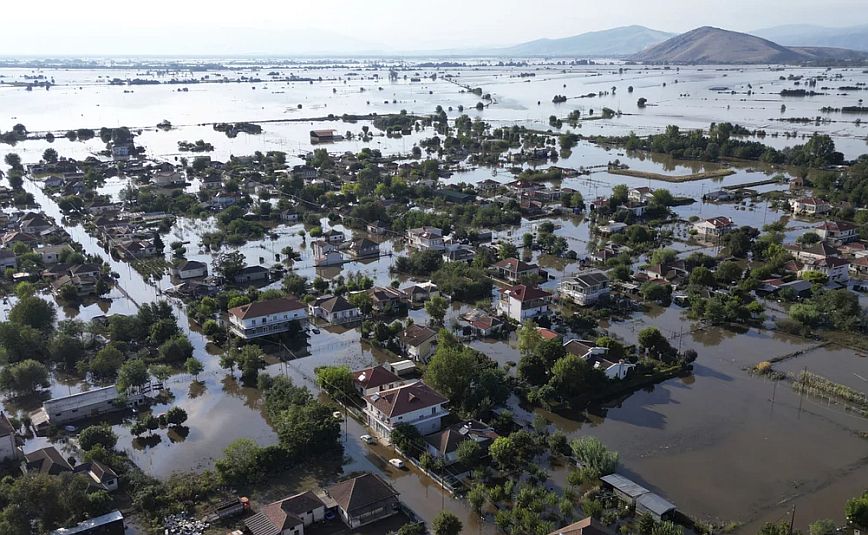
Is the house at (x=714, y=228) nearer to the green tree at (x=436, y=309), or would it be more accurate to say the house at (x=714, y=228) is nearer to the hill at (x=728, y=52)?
the green tree at (x=436, y=309)

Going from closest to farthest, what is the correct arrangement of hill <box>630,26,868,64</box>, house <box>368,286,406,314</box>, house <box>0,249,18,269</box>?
1. house <box>368,286,406,314</box>
2. house <box>0,249,18,269</box>
3. hill <box>630,26,868,64</box>

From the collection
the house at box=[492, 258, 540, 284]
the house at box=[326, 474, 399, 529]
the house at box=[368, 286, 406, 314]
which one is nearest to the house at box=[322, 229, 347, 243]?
the house at box=[368, 286, 406, 314]

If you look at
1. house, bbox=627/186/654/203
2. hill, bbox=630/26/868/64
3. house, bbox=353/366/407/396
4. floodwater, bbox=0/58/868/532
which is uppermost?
hill, bbox=630/26/868/64

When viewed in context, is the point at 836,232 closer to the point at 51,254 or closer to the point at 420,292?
the point at 420,292

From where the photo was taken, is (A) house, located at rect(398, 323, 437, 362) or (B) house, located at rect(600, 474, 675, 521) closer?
(B) house, located at rect(600, 474, 675, 521)

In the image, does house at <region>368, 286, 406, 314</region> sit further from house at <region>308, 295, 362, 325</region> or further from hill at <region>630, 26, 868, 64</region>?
hill at <region>630, 26, 868, 64</region>

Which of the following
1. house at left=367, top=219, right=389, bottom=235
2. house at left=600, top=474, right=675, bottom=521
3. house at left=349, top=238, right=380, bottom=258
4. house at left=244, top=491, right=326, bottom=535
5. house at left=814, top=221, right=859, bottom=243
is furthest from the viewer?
house at left=367, top=219, right=389, bottom=235
